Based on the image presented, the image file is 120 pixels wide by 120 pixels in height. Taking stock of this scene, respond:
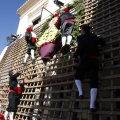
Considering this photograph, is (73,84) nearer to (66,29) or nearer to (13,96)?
(66,29)

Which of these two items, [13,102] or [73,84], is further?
[13,102]

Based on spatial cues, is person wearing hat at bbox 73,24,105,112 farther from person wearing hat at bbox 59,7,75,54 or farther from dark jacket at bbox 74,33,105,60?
person wearing hat at bbox 59,7,75,54

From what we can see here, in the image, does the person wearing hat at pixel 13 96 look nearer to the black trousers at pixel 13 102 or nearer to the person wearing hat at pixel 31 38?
the black trousers at pixel 13 102

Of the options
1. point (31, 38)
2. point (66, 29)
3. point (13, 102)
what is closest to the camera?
point (66, 29)

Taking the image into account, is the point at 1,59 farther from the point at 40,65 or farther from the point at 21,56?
the point at 40,65

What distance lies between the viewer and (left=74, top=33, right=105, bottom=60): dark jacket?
3.83 metres

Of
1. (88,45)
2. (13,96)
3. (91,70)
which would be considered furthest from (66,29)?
(13,96)

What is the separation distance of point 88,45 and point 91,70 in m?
0.48

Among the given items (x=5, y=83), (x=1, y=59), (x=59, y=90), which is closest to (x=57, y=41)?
(x=59, y=90)

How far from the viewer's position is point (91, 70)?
3.76m

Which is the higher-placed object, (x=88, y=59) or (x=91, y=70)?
(x=88, y=59)

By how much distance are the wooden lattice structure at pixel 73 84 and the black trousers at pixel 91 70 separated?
258mm

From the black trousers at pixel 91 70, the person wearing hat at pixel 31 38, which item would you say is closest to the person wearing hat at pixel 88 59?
the black trousers at pixel 91 70

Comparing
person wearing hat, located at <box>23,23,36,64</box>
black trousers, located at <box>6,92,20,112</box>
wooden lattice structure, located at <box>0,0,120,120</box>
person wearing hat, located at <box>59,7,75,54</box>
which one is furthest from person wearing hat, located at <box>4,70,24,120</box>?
person wearing hat, located at <box>59,7,75,54</box>
